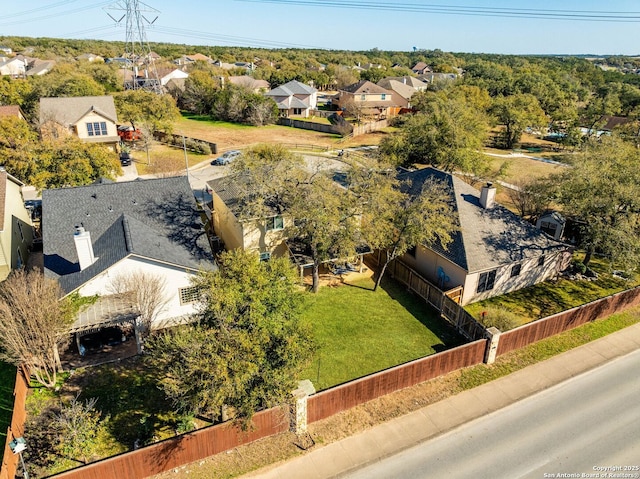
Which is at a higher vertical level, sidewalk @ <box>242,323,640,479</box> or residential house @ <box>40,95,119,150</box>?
residential house @ <box>40,95,119,150</box>

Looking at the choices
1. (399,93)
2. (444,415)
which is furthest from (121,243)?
(399,93)

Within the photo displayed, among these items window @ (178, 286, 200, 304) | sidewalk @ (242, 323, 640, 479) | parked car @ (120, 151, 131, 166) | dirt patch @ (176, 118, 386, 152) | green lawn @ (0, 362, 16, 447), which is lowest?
green lawn @ (0, 362, 16, 447)

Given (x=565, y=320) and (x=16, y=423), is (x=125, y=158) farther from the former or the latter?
(x=565, y=320)

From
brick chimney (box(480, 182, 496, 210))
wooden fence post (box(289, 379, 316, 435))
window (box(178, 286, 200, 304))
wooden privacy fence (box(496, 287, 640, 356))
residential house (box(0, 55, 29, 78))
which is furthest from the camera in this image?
residential house (box(0, 55, 29, 78))

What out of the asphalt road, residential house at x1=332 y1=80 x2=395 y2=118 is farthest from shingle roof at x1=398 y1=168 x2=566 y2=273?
residential house at x1=332 y1=80 x2=395 y2=118

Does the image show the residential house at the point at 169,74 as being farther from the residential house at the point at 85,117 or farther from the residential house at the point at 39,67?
the residential house at the point at 85,117

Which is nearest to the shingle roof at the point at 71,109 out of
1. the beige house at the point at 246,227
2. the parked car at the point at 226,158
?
the parked car at the point at 226,158

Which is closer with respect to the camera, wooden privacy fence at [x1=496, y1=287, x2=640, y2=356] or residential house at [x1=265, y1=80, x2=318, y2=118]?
wooden privacy fence at [x1=496, y1=287, x2=640, y2=356]

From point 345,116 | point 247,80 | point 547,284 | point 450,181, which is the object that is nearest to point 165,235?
point 450,181

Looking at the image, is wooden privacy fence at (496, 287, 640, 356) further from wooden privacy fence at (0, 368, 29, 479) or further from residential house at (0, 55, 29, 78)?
residential house at (0, 55, 29, 78)
